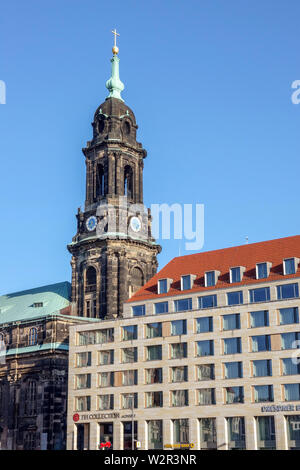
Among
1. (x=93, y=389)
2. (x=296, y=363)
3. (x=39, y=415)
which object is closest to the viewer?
(x=296, y=363)

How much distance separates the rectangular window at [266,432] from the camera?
79500mm

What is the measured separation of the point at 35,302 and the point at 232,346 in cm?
4889

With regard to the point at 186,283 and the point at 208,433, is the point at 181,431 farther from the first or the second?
the point at 186,283

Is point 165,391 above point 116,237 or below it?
below

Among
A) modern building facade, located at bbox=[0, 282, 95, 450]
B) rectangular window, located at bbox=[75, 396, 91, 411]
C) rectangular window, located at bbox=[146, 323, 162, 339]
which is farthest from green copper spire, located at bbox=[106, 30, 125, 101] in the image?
rectangular window, located at bbox=[75, 396, 91, 411]

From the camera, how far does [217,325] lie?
86.8 metres

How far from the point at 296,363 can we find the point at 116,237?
4508cm

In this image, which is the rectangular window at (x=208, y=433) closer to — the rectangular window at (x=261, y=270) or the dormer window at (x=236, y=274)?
Answer: the dormer window at (x=236, y=274)

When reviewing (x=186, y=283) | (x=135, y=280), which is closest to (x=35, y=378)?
(x=135, y=280)

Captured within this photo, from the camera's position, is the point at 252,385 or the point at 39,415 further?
the point at 39,415
